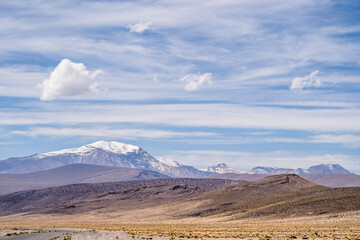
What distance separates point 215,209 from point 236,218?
26.7 metres

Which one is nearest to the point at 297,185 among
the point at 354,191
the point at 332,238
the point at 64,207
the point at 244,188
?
the point at 244,188

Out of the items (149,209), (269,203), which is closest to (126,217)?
(149,209)

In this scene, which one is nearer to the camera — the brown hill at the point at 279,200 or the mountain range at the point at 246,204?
the brown hill at the point at 279,200

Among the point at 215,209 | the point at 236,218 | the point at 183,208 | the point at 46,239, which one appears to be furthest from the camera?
the point at 183,208

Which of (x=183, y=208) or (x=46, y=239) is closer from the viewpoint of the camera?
(x=46, y=239)

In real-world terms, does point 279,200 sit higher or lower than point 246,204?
higher

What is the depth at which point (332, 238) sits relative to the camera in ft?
163

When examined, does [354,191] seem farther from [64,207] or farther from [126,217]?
[64,207]

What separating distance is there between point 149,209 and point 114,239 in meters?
103

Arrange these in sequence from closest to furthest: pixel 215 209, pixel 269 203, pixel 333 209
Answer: pixel 333 209 < pixel 269 203 < pixel 215 209

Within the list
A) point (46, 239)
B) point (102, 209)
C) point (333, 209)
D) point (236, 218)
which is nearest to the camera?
point (46, 239)

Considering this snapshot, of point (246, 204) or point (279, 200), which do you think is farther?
point (246, 204)

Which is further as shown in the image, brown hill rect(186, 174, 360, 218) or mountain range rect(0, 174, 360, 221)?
mountain range rect(0, 174, 360, 221)

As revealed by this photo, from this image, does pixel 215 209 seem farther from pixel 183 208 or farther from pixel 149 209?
pixel 149 209
